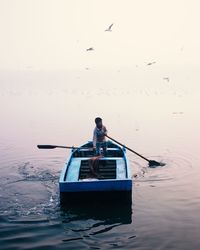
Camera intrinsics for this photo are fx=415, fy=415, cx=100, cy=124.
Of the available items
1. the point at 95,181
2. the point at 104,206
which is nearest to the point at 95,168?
the point at 104,206

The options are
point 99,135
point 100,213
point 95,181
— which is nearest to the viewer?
point 95,181

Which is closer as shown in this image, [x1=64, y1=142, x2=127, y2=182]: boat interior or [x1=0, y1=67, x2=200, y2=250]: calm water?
[x1=0, y1=67, x2=200, y2=250]: calm water

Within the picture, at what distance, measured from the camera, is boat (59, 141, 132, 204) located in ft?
48.6

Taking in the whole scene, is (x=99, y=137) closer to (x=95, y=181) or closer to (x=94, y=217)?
(x=95, y=181)

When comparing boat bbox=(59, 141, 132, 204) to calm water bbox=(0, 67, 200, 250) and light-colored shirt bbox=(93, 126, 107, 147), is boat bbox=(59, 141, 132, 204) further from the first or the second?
light-colored shirt bbox=(93, 126, 107, 147)

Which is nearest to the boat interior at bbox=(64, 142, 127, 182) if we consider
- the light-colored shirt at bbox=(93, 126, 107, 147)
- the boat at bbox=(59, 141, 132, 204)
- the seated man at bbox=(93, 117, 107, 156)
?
the boat at bbox=(59, 141, 132, 204)

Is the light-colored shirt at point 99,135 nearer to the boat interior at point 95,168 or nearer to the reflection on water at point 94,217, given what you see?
the boat interior at point 95,168

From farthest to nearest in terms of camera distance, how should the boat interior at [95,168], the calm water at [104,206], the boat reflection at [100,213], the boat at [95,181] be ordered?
the boat interior at [95,168] → the boat at [95,181] → the boat reflection at [100,213] → the calm water at [104,206]

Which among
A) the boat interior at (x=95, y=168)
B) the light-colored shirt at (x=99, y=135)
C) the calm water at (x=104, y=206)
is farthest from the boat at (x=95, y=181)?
the light-colored shirt at (x=99, y=135)

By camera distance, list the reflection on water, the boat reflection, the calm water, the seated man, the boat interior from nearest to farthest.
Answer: the calm water < the reflection on water < the boat reflection < the boat interior < the seated man

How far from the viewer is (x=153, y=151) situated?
26594 mm

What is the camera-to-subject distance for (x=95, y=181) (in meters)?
14.7

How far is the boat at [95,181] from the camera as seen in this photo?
14.8 metres

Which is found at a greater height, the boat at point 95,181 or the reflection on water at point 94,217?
the boat at point 95,181
